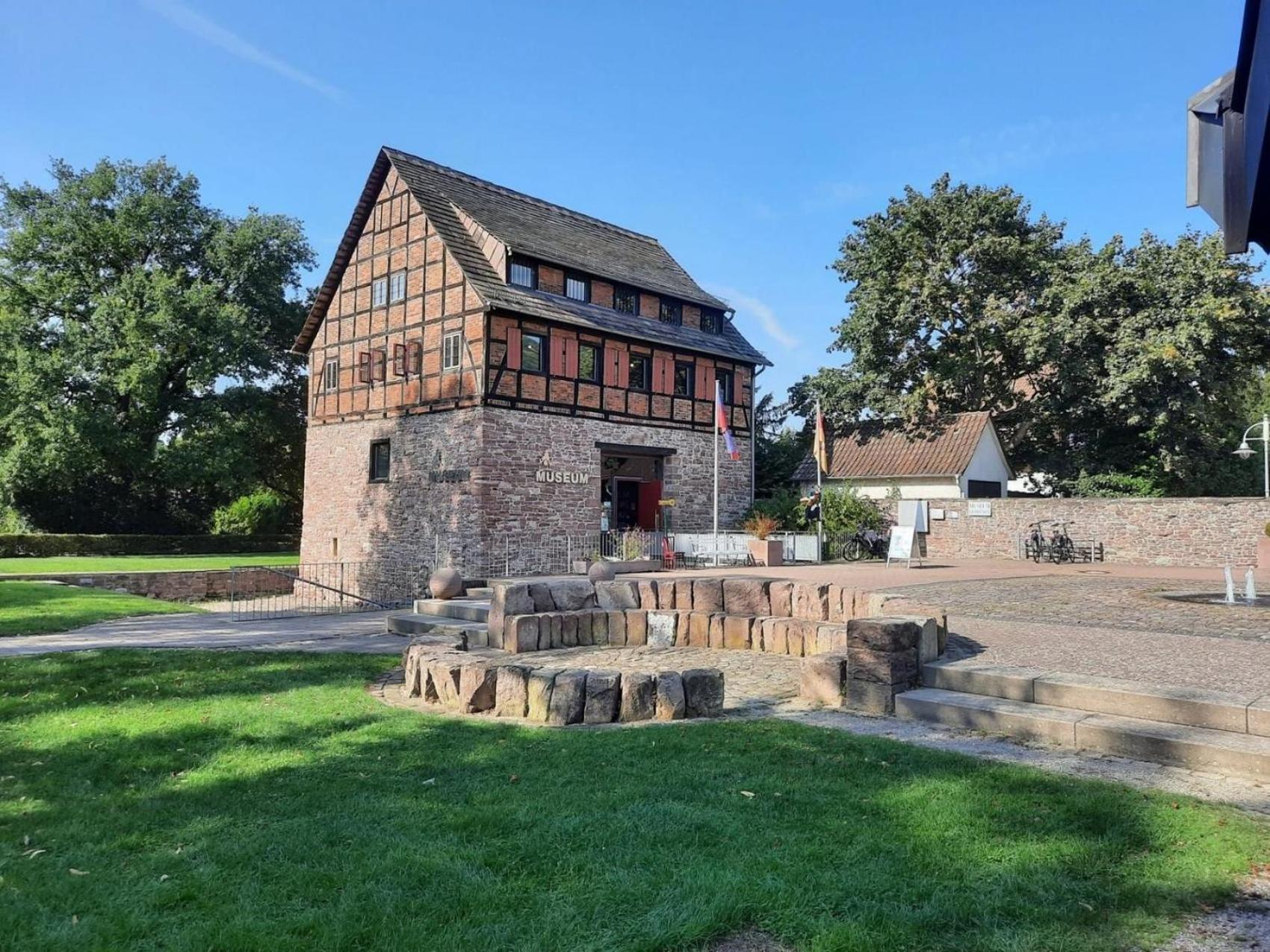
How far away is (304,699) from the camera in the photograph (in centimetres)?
689

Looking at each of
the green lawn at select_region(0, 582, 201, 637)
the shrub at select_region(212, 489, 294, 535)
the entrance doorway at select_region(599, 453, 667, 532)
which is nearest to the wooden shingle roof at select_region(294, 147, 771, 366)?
the entrance doorway at select_region(599, 453, 667, 532)

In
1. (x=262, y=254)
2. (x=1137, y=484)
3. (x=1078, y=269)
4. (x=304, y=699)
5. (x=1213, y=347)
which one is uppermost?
(x=262, y=254)

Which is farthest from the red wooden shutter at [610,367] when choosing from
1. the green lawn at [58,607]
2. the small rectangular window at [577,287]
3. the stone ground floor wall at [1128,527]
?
the green lawn at [58,607]

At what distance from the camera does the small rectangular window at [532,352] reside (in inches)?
872

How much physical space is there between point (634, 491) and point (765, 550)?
5878 millimetres

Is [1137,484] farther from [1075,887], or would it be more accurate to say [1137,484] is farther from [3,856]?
[3,856]

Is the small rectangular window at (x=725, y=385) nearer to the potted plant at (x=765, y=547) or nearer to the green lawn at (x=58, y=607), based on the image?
the potted plant at (x=765, y=547)

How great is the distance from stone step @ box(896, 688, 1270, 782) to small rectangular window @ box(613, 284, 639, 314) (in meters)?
20.9

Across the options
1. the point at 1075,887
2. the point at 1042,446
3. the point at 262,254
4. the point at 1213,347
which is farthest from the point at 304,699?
the point at 262,254

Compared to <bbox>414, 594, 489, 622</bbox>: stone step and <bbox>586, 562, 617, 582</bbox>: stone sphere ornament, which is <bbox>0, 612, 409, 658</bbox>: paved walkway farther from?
<bbox>586, 562, 617, 582</bbox>: stone sphere ornament

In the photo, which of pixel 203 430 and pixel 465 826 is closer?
pixel 465 826

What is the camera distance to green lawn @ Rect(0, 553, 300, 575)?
2358cm

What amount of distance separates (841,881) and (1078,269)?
30.0 meters

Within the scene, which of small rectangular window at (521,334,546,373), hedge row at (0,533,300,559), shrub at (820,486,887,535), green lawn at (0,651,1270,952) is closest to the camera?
green lawn at (0,651,1270,952)
